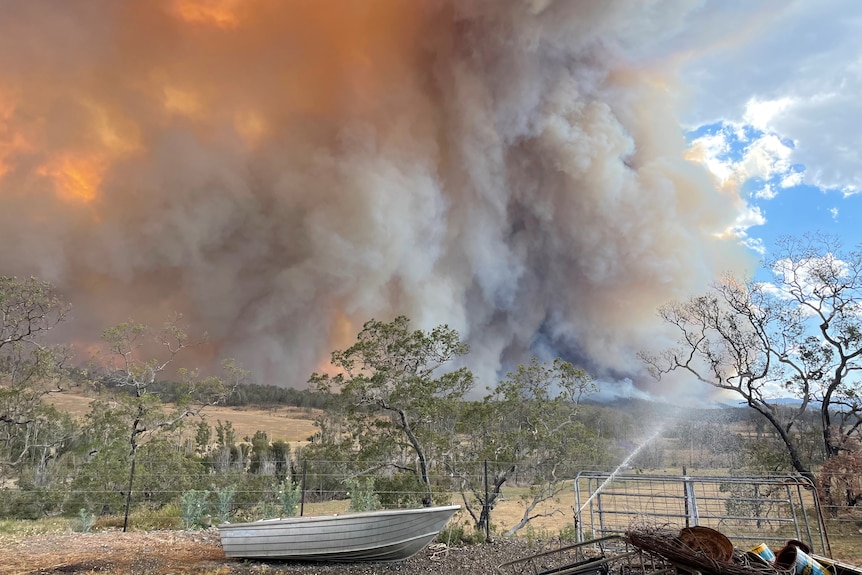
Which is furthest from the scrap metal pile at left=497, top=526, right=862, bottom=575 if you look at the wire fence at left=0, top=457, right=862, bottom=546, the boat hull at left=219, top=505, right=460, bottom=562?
the wire fence at left=0, top=457, right=862, bottom=546

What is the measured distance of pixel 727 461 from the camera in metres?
22.5

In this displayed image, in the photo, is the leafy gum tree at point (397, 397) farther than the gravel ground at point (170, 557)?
Yes

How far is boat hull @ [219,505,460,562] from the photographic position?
790cm

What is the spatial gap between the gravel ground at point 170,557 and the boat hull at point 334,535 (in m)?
0.25

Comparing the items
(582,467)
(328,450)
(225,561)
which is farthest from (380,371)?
(225,561)

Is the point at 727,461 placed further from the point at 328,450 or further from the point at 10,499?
the point at 10,499

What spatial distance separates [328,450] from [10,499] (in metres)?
10.8

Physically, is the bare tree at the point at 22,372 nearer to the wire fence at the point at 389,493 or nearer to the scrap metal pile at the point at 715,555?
the wire fence at the point at 389,493

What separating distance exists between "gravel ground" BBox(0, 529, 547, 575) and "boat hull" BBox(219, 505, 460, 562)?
253 millimetres

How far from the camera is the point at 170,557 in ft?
28.4

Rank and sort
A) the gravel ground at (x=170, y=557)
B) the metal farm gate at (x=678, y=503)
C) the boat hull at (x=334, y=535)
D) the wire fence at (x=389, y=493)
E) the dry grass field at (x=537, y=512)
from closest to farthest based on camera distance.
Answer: the metal farm gate at (x=678, y=503)
the gravel ground at (x=170, y=557)
the boat hull at (x=334, y=535)
the dry grass field at (x=537, y=512)
the wire fence at (x=389, y=493)

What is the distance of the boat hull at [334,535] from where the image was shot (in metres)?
7.90

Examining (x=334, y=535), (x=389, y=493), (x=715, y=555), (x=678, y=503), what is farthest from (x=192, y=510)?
(x=715, y=555)

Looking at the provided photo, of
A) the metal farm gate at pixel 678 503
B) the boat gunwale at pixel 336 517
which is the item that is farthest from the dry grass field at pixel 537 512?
the boat gunwale at pixel 336 517
